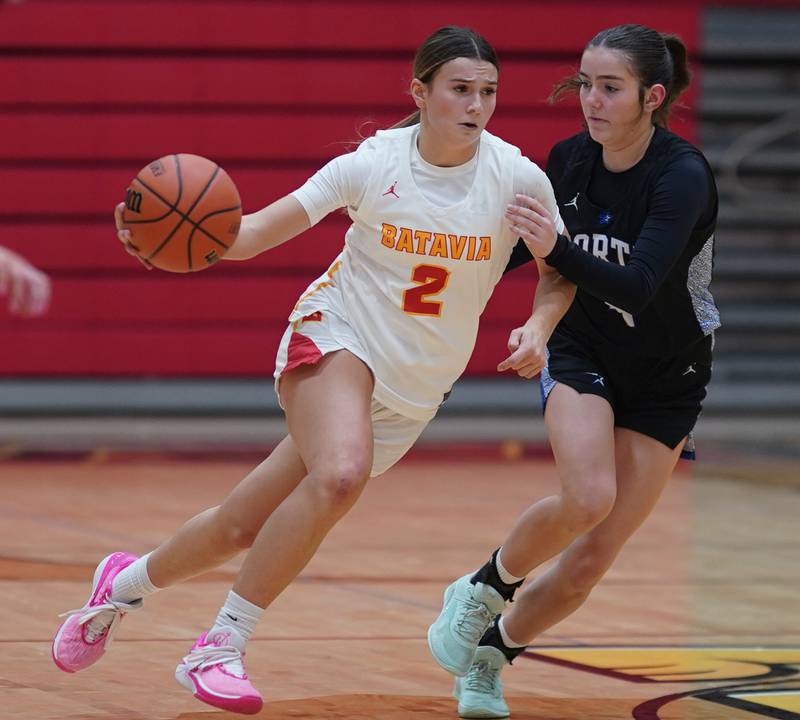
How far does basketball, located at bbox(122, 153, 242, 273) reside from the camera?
345cm

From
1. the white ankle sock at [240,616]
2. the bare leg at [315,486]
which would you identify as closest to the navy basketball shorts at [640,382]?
the bare leg at [315,486]

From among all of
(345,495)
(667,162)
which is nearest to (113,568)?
(345,495)

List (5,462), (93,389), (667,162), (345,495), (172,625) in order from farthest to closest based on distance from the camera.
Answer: (93,389)
(5,462)
(172,625)
(667,162)
(345,495)

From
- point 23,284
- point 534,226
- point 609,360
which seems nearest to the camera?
point 534,226

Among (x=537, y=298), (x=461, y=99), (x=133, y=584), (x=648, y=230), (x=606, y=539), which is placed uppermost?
(x=461, y=99)

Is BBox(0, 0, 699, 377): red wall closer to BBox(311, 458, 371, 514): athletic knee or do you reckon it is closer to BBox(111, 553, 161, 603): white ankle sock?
BBox(111, 553, 161, 603): white ankle sock

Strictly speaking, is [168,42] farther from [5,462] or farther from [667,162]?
[667,162]

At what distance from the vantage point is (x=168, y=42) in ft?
36.9

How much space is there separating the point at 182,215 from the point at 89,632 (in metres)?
1.11

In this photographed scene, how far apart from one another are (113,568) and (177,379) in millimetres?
7551

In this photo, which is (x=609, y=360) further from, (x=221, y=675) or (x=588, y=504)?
(x=221, y=675)

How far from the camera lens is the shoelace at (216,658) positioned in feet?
11.2

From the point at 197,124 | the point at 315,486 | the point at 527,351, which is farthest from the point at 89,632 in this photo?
the point at 197,124

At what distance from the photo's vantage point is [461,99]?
12.0 ft
